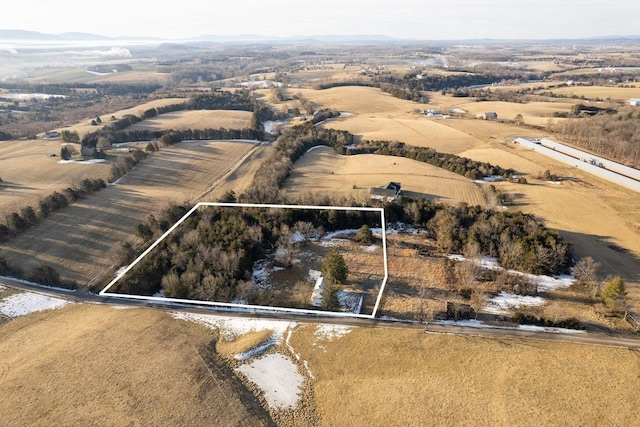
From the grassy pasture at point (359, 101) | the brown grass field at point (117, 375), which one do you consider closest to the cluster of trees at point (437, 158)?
the grassy pasture at point (359, 101)

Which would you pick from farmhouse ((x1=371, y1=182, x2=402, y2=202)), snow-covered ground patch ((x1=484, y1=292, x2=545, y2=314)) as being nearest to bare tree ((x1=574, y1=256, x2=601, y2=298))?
snow-covered ground patch ((x1=484, y1=292, x2=545, y2=314))

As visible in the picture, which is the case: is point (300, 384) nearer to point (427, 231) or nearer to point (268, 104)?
point (427, 231)

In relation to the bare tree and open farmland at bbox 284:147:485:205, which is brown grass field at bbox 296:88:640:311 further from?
the bare tree

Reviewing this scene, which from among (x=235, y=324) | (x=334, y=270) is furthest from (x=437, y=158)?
(x=235, y=324)

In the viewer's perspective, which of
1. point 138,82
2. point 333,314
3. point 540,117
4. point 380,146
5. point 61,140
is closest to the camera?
point 333,314

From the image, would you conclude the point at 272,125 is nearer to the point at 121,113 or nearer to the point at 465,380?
the point at 121,113

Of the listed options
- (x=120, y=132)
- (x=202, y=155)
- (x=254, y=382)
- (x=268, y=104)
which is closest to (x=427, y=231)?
(x=254, y=382)
